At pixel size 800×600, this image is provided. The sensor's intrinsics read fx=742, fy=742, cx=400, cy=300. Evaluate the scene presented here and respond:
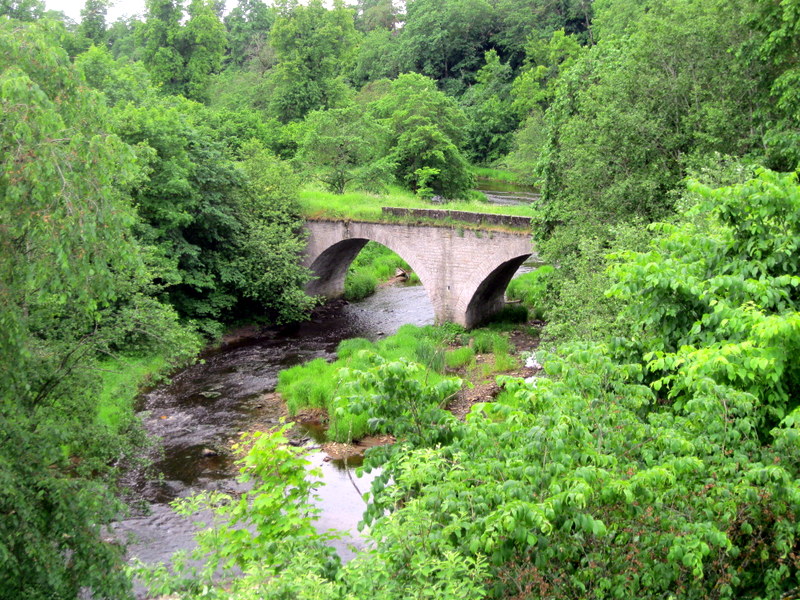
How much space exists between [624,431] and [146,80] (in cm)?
3158

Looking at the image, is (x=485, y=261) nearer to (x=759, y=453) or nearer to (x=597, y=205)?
(x=597, y=205)

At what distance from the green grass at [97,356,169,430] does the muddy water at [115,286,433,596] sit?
60cm

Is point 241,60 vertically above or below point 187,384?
above

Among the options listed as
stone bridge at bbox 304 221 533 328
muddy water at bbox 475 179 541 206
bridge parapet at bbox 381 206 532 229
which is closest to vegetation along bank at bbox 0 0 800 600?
bridge parapet at bbox 381 206 532 229

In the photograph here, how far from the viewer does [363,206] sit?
1180 inches

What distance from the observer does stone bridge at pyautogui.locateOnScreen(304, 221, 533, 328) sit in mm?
25828

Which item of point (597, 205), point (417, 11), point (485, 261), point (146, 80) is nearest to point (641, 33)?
point (597, 205)

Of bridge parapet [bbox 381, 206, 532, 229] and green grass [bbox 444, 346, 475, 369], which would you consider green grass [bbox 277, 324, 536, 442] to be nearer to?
green grass [bbox 444, 346, 475, 369]

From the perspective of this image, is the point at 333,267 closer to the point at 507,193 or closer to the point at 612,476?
the point at 507,193

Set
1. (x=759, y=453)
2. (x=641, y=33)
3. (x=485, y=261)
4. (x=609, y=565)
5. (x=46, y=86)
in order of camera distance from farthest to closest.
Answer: (x=485, y=261) < (x=641, y=33) < (x=46, y=86) < (x=759, y=453) < (x=609, y=565)

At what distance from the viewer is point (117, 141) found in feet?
29.3

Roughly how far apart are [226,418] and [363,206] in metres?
12.8

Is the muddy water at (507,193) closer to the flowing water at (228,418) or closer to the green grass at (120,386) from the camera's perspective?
the flowing water at (228,418)

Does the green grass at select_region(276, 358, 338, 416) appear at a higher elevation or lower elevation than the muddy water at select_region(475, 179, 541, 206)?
lower
